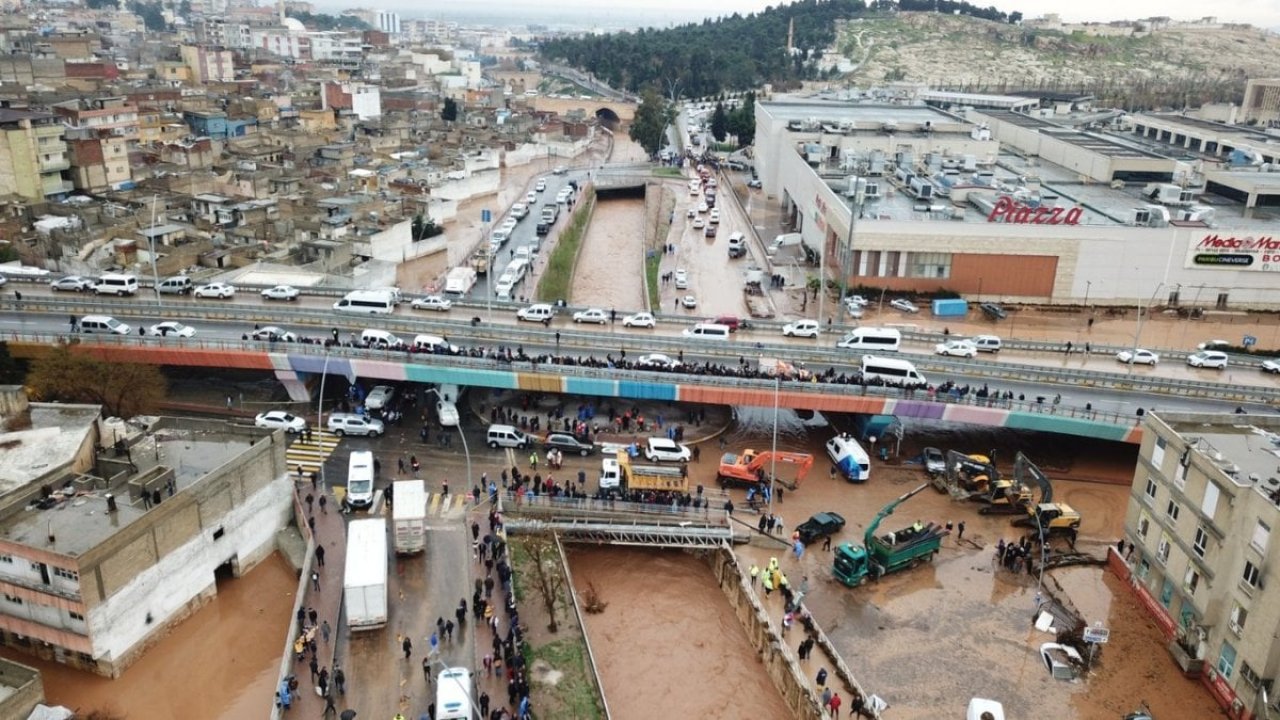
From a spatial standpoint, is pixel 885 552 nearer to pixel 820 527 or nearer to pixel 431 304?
pixel 820 527

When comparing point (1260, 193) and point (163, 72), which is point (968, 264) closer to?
point (1260, 193)

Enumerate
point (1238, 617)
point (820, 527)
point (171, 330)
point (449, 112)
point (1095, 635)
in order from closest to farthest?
point (1238, 617)
point (1095, 635)
point (820, 527)
point (171, 330)
point (449, 112)

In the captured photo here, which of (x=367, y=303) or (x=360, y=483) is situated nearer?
(x=360, y=483)

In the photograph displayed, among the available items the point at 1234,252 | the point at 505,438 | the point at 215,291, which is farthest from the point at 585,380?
the point at 1234,252

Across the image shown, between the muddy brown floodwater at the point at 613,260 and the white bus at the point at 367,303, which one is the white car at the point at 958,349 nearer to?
the muddy brown floodwater at the point at 613,260

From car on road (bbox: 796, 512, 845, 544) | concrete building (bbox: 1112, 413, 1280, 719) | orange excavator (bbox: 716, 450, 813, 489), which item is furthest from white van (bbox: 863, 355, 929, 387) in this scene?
concrete building (bbox: 1112, 413, 1280, 719)

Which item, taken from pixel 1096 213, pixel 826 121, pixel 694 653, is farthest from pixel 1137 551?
pixel 826 121

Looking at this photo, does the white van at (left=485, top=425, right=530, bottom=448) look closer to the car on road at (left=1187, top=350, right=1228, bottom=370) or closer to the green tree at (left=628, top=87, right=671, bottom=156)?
the car on road at (left=1187, top=350, right=1228, bottom=370)
